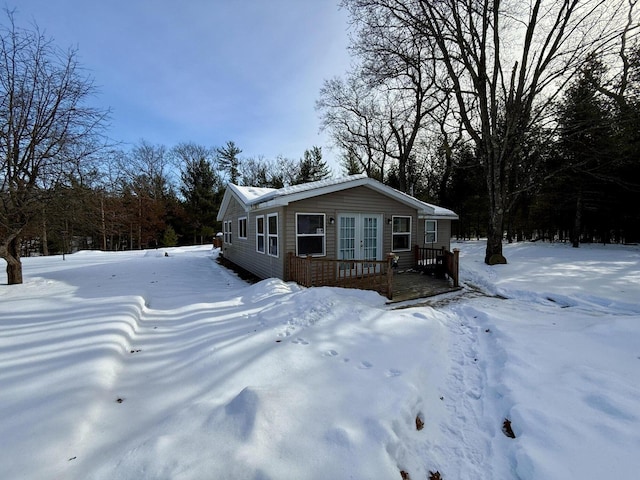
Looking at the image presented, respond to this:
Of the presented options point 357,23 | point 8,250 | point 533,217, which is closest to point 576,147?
point 533,217

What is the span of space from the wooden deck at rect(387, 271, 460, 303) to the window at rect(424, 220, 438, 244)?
4.14 meters

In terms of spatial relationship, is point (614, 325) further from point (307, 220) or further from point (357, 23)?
point (357, 23)

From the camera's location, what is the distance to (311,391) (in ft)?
9.19

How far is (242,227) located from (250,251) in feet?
5.35

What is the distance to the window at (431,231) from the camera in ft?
43.3

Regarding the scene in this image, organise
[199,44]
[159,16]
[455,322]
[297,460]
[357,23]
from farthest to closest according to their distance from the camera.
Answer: [357,23], [199,44], [159,16], [455,322], [297,460]

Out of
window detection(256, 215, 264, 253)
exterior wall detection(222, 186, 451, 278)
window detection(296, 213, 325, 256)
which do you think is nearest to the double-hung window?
exterior wall detection(222, 186, 451, 278)

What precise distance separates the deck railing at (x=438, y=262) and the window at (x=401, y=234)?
458 millimetres

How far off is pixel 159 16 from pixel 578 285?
13405 mm

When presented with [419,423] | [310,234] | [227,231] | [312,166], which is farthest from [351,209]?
[312,166]

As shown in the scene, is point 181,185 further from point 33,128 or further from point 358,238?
point 358,238

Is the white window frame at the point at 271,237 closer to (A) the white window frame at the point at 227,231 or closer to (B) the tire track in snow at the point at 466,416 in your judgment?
(B) the tire track in snow at the point at 466,416

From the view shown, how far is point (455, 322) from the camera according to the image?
17.1ft

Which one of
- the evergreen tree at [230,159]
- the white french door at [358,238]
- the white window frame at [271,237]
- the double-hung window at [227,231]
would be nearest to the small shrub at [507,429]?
the white french door at [358,238]
